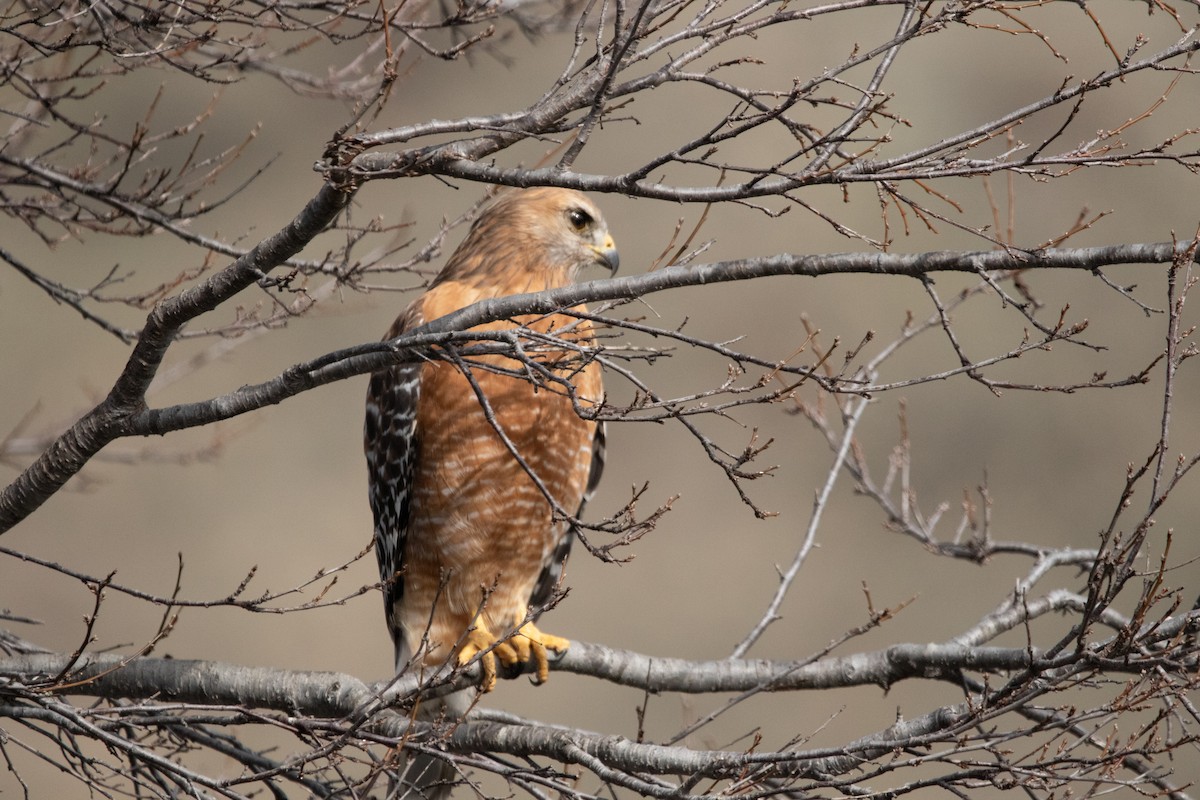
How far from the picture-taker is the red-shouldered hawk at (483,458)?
12.7ft

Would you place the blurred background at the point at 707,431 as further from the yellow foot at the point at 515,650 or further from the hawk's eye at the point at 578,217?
the yellow foot at the point at 515,650

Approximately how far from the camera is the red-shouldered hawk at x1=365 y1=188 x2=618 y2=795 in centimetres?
388

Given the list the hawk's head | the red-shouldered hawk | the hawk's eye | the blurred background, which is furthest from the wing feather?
the blurred background

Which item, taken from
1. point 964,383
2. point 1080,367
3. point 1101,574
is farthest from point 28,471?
point 1080,367

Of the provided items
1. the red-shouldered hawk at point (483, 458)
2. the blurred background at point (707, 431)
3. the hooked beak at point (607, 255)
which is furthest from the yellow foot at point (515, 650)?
Answer: the blurred background at point (707, 431)

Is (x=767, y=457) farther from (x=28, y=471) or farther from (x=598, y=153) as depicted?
(x=28, y=471)

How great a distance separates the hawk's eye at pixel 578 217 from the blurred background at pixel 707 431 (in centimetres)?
981

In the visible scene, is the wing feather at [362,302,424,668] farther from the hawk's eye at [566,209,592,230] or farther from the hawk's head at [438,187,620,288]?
the hawk's eye at [566,209,592,230]

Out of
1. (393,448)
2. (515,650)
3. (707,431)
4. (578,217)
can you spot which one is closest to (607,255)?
(578,217)

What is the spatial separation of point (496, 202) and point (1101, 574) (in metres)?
2.85

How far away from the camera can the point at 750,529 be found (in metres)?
18.0

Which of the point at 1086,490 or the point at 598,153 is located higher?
the point at 598,153

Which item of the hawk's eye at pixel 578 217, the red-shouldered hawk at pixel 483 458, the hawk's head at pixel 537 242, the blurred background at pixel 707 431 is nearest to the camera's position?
the red-shouldered hawk at pixel 483 458

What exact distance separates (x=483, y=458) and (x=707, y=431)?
1143 centimetres
